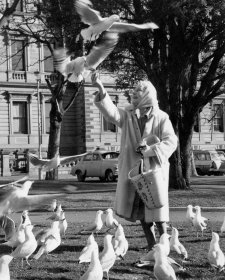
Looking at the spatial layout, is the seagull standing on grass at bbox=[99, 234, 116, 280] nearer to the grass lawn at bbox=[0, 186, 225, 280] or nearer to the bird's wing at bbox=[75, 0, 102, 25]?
the grass lawn at bbox=[0, 186, 225, 280]

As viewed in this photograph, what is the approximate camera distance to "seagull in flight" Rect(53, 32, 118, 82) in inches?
207

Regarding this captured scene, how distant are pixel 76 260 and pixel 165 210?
1.29 meters

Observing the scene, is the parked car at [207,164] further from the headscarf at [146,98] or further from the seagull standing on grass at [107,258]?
the seagull standing on grass at [107,258]

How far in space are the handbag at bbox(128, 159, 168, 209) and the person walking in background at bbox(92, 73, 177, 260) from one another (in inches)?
4.4

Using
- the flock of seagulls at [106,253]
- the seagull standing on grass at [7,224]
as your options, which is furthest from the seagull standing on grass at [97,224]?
the seagull standing on grass at [7,224]

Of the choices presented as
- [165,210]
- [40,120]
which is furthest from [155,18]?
[40,120]

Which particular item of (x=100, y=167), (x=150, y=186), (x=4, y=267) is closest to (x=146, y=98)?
(x=150, y=186)

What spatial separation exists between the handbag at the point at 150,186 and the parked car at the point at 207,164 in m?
27.8

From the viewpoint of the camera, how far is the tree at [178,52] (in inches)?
666

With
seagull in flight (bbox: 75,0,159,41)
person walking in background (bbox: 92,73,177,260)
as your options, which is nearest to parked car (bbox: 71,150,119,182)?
person walking in background (bbox: 92,73,177,260)

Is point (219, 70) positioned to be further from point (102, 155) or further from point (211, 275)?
point (211, 275)

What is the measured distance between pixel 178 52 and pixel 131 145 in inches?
461

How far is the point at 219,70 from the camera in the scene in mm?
21719

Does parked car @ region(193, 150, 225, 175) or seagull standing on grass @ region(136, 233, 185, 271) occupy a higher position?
seagull standing on grass @ region(136, 233, 185, 271)
